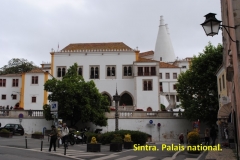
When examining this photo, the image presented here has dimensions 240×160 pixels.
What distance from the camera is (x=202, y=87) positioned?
35688mm

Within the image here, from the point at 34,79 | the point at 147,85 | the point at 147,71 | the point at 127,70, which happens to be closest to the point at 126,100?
the point at 147,85

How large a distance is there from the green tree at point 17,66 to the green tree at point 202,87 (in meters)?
47.0

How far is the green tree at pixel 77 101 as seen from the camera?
34044mm

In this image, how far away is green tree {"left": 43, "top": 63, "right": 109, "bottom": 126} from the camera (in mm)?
34044

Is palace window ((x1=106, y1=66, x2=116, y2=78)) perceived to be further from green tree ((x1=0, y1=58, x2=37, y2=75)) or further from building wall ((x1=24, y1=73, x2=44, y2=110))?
green tree ((x1=0, y1=58, x2=37, y2=75))

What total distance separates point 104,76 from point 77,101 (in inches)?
919

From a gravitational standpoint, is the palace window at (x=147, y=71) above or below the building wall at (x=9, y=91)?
above

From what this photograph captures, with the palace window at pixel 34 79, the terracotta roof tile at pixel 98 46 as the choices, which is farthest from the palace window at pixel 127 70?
the palace window at pixel 34 79

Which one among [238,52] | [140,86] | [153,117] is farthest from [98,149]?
[140,86]

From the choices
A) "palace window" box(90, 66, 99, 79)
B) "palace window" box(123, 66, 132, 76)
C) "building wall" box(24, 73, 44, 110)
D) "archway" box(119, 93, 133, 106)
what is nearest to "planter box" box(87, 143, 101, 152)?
"building wall" box(24, 73, 44, 110)

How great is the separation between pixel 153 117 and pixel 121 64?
21877mm

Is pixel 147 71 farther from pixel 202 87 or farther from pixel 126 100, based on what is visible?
pixel 202 87

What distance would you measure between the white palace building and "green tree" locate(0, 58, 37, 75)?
1406 centimetres

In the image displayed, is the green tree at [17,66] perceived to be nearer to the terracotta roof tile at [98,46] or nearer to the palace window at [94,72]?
the terracotta roof tile at [98,46]
